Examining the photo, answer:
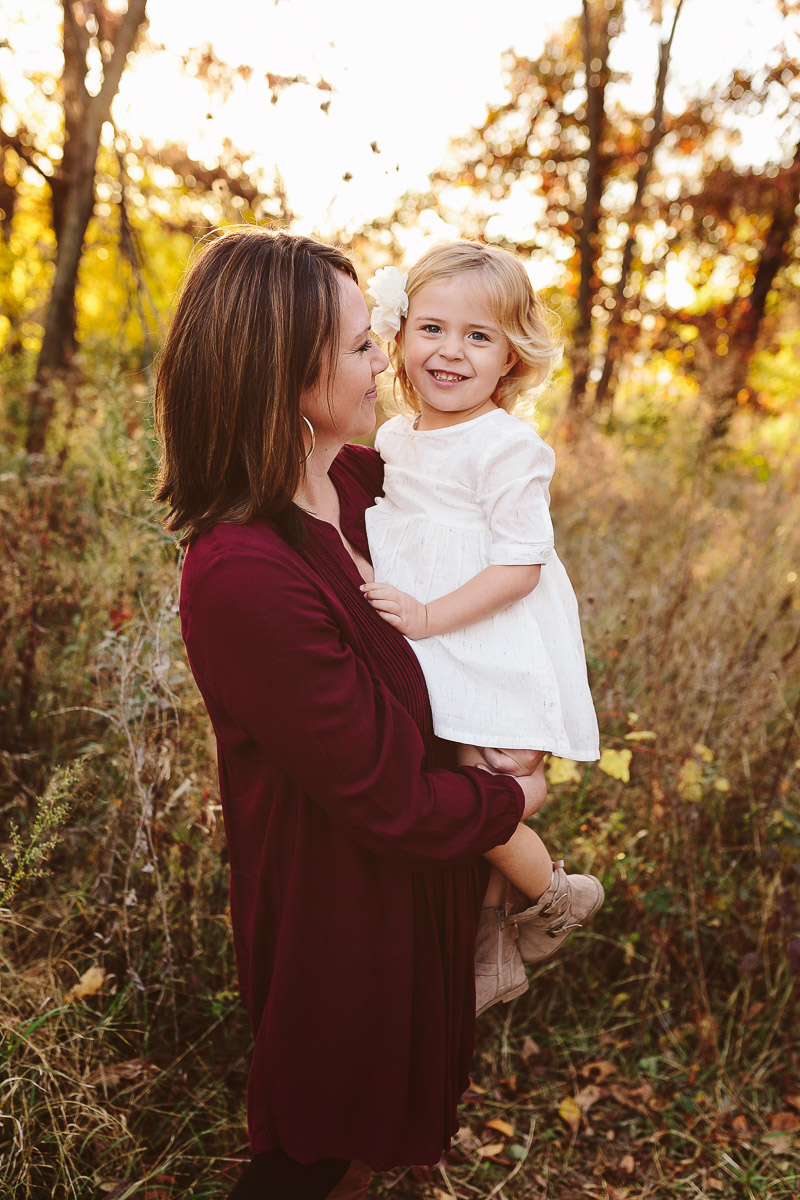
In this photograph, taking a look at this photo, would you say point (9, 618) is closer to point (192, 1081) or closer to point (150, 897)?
point (150, 897)

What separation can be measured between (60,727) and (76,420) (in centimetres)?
230

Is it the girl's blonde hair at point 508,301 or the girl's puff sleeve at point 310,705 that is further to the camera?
the girl's blonde hair at point 508,301

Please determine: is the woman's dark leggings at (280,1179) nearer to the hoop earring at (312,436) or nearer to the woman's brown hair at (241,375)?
the woman's brown hair at (241,375)

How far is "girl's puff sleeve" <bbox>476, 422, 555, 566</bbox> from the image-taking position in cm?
180

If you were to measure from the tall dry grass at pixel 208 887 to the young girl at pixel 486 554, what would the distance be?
82 centimetres

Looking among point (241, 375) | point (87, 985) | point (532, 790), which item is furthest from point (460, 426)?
point (87, 985)

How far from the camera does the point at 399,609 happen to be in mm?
1649

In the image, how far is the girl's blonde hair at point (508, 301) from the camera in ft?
6.84

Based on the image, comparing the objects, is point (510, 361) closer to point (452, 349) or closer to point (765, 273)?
point (452, 349)

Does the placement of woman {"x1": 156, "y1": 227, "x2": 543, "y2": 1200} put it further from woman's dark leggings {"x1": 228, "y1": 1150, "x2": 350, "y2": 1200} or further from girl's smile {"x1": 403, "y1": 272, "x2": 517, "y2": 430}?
girl's smile {"x1": 403, "y1": 272, "x2": 517, "y2": 430}

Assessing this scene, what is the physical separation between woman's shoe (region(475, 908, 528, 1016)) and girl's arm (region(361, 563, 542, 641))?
657 mm

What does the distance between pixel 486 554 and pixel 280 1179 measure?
1274mm

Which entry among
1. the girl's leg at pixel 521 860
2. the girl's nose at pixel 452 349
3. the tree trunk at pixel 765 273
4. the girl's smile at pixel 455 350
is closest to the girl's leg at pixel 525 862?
the girl's leg at pixel 521 860

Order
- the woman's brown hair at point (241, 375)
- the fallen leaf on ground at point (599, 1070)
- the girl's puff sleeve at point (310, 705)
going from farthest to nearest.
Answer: the fallen leaf on ground at point (599, 1070) → the woman's brown hair at point (241, 375) → the girl's puff sleeve at point (310, 705)
